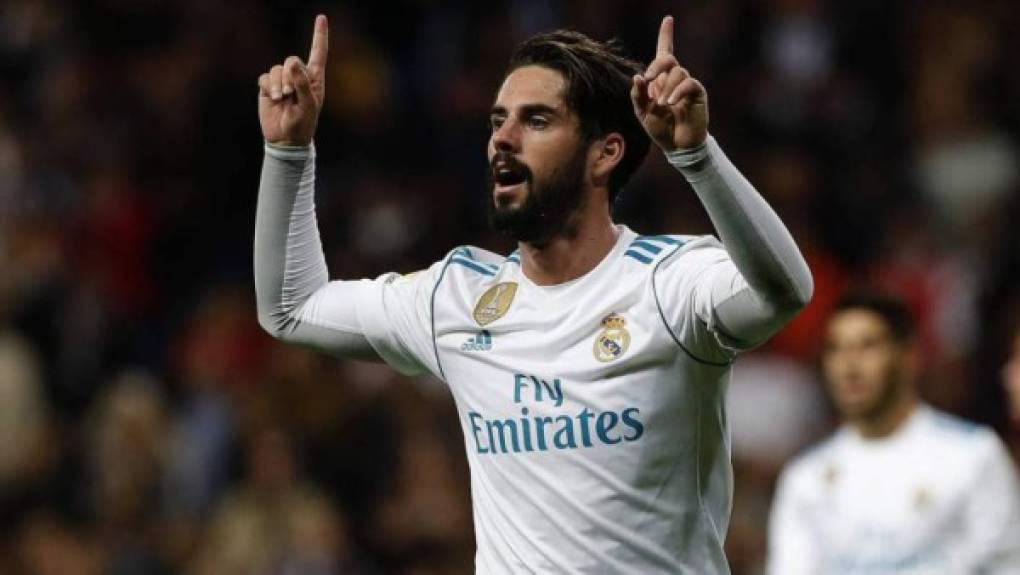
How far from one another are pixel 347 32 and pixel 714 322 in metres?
8.01

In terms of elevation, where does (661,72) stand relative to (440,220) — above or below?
above

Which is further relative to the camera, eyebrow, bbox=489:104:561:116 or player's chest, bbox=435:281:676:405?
A: eyebrow, bbox=489:104:561:116

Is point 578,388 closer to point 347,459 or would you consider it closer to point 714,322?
point 714,322

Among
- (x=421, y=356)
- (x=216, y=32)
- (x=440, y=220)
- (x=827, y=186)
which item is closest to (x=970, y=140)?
(x=827, y=186)

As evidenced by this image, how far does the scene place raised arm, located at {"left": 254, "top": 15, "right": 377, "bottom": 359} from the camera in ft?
14.7

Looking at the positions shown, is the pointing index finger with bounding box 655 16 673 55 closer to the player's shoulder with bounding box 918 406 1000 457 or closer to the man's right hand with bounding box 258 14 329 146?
the man's right hand with bounding box 258 14 329 146

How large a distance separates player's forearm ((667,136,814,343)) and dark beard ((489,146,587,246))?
1.79ft

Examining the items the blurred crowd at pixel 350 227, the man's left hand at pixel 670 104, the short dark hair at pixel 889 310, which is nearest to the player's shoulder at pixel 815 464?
the short dark hair at pixel 889 310

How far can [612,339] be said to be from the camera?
4.20 m

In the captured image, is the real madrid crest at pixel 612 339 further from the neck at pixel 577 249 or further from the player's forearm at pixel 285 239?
the player's forearm at pixel 285 239

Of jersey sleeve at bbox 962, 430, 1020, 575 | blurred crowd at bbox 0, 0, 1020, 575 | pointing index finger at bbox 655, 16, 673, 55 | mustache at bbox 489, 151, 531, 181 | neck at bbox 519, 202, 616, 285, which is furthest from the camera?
blurred crowd at bbox 0, 0, 1020, 575

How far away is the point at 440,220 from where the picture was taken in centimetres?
1039

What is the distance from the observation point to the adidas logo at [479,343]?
173 inches

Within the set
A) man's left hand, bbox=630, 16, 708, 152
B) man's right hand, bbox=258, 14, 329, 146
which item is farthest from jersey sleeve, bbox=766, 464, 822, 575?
man's left hand, bbox=630, 16, 708, 152
